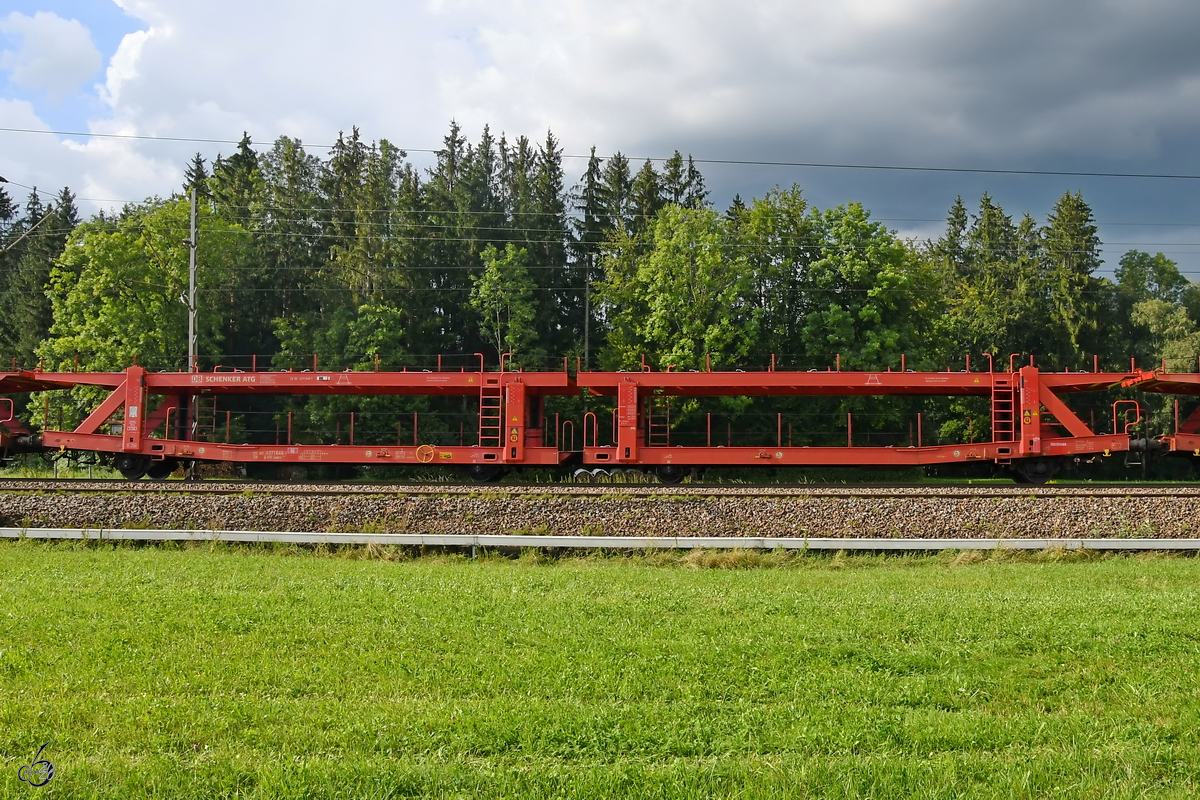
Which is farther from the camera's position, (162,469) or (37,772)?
(162,469)

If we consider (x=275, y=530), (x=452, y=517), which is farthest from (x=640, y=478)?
(x=275, y=530)

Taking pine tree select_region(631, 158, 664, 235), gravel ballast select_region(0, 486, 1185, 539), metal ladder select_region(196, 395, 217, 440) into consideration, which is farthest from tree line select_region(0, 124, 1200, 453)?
gravel ballast select_region(0, 486, 1185, 539)

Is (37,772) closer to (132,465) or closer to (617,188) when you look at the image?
(132,465)

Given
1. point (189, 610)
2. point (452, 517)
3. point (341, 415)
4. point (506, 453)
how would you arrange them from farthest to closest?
point (341, 415)
point (506, 453)
point (452, 517)
point (189, 610)

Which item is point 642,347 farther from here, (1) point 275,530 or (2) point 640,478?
(1) point 275,530

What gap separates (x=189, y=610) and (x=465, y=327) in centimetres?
3939

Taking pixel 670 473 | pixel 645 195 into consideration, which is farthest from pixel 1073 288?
pixel 670 473

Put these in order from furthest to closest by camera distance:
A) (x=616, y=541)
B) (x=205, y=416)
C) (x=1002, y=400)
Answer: (x=205, y=416) < (x=1002, y=400) < (x=616, y=541)

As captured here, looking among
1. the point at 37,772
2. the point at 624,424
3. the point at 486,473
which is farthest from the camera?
the point at 486,473

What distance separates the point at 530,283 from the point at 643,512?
3057 centimetres

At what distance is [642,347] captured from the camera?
39.9 metres

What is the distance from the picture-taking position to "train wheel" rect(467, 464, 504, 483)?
23.6 meters

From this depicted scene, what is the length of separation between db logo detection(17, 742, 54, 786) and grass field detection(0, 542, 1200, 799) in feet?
0.16

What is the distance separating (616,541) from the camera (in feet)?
43.5
